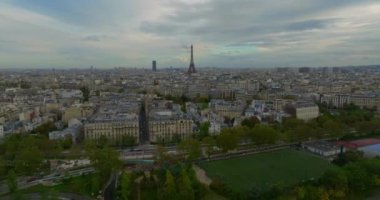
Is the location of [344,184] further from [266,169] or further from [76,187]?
[76,187]

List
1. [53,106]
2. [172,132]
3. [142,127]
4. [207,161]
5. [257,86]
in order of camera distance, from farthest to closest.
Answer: [257,86] → [53,106] → [142,127] → [172,132] → [207,161]

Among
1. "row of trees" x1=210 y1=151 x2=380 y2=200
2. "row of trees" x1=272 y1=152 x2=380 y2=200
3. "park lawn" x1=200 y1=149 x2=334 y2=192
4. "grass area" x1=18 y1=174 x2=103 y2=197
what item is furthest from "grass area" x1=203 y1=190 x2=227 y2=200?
"grass area" x1=18 y1=174 x2=103 y2=197

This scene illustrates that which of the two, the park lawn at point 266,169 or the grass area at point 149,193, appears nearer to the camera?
the grass area at point 149,193

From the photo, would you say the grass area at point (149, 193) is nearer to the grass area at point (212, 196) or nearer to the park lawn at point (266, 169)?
the grass area at point (212, 196)

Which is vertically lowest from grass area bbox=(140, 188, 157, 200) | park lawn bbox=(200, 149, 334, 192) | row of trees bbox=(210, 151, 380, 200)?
grass area bbox=(140, 188, 157, 200)

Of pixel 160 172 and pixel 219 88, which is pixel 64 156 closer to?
pixel 160 172

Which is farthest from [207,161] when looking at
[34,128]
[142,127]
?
[34,128]

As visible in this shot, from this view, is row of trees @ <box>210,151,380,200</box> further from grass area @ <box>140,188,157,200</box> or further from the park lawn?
grass area @ <box>140,188,157,200</box>

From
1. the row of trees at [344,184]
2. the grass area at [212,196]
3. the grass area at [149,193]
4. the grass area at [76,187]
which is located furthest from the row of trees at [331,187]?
the grass area at [76,187]
